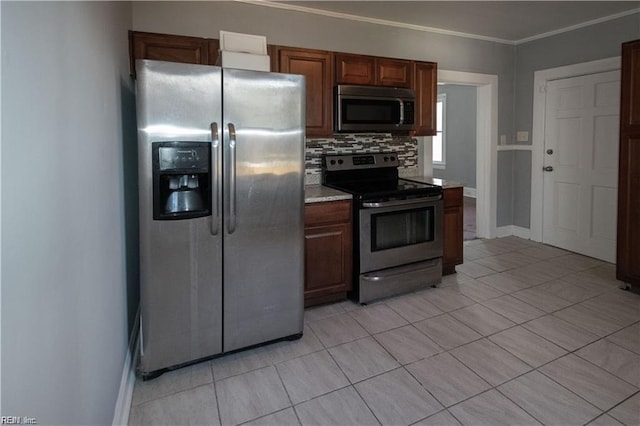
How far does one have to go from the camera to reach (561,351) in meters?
2.29

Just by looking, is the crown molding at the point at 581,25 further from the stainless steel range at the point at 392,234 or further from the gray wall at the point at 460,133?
the gray wall at the point at 460,133

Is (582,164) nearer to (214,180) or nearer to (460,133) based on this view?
(460,133)

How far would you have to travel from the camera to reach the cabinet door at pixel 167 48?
101 inches

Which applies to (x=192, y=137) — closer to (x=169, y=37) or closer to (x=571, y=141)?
(x=169, y=37)

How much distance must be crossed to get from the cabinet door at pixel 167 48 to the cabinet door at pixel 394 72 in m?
1.44

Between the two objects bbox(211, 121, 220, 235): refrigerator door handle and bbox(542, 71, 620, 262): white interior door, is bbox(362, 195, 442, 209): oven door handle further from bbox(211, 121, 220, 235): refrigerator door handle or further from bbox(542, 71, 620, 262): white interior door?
bbox(542, 71, 620, 262): white interior door

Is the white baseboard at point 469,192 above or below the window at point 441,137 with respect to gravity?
below

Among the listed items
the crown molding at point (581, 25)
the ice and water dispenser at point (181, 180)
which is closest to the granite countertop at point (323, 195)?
the ice and water dispenser at point (181, 180)

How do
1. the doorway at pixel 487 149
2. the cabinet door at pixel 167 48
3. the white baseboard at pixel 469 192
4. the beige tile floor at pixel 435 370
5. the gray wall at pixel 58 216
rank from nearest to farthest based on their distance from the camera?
the gray wall at pixel 58 216
the beige tile floor at pixel 435 370
the cabinet door at pixel 167 48
the doorway at pixel 487 149
the white baseboard at pixel 469 192

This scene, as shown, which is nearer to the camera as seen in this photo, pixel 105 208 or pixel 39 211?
pixel 39 211

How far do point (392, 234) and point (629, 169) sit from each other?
77.4 inches

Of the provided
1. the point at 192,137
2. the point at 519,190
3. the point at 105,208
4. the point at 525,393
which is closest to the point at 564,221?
the point at 519,190

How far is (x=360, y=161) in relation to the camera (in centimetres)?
360

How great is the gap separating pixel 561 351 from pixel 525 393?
1.87 feet
